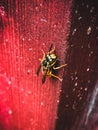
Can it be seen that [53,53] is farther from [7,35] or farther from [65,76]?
[7,35]

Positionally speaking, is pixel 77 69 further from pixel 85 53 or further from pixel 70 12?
pixel 70 12

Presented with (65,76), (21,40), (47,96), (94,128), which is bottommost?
(94,128)

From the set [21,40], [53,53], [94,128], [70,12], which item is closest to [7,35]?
[21,40]

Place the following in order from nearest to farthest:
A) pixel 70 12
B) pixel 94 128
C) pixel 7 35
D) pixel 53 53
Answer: pixel 70 12 < pixel 53 53 < pixel 7 35 < pixel 94 128

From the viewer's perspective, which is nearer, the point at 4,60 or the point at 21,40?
the point at 21,40

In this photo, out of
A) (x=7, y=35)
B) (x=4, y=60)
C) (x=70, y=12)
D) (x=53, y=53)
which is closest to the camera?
(x=70, y=12)

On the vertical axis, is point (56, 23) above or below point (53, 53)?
above

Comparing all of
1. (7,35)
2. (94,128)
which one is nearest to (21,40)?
(7,35)
